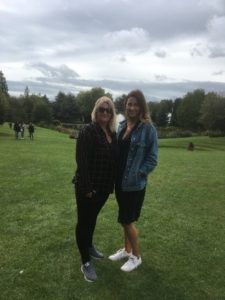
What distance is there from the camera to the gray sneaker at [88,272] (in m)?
5.49

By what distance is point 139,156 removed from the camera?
554 centimetres

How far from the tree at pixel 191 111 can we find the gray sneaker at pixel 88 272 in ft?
290

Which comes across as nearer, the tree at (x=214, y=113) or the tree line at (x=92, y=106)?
the tree at (x=214, y=113)

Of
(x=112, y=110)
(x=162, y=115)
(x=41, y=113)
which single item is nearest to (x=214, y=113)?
(x=41, y=113)

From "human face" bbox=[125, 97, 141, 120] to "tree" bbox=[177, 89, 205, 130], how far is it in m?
88.0

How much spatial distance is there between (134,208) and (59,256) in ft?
5.03

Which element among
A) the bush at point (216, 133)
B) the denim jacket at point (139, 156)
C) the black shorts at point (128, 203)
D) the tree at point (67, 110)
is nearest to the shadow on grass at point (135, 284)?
the black shorts at point (128, 203)

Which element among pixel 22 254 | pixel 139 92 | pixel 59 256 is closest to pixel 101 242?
pixel 59 256

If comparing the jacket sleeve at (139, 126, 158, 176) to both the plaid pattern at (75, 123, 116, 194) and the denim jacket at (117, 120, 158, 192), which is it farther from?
the plaid pattern at (75, 123, 116, 194)

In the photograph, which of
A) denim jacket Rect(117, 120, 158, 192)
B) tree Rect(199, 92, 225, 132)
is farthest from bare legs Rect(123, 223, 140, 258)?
tree Rect(199, 92, 225, 132)

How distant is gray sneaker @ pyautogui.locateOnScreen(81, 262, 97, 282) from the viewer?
549 cm

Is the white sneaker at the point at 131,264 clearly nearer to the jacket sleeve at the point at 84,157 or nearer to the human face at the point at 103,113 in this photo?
the jacket sleeve at the point at 84,157

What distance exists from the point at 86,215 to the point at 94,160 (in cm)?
78

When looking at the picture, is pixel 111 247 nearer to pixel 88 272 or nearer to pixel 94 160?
pixel 88 272
